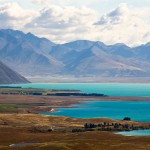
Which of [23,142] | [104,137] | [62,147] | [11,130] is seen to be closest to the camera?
[62,147]

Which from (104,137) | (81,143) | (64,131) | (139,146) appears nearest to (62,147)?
(81,143)

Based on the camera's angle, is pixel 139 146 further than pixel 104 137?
No

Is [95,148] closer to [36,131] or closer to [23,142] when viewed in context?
[23,142]

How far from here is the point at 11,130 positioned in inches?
7736

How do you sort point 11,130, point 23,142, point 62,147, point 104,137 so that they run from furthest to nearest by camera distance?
1. point 11,130
2. point 104,137
3. point 23,142
4. point 62,147

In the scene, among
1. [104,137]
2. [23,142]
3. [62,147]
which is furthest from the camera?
[104,137]

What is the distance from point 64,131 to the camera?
652 feet

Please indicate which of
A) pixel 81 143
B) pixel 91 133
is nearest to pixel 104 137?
pixel 91 133

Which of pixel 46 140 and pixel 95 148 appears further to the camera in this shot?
pixel 46 140

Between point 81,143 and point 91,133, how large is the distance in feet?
127

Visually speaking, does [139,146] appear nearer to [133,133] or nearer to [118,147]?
[118,147]

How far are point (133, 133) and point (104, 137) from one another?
2412 cm

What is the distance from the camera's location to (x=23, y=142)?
167125 mm

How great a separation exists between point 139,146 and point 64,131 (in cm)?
5903
